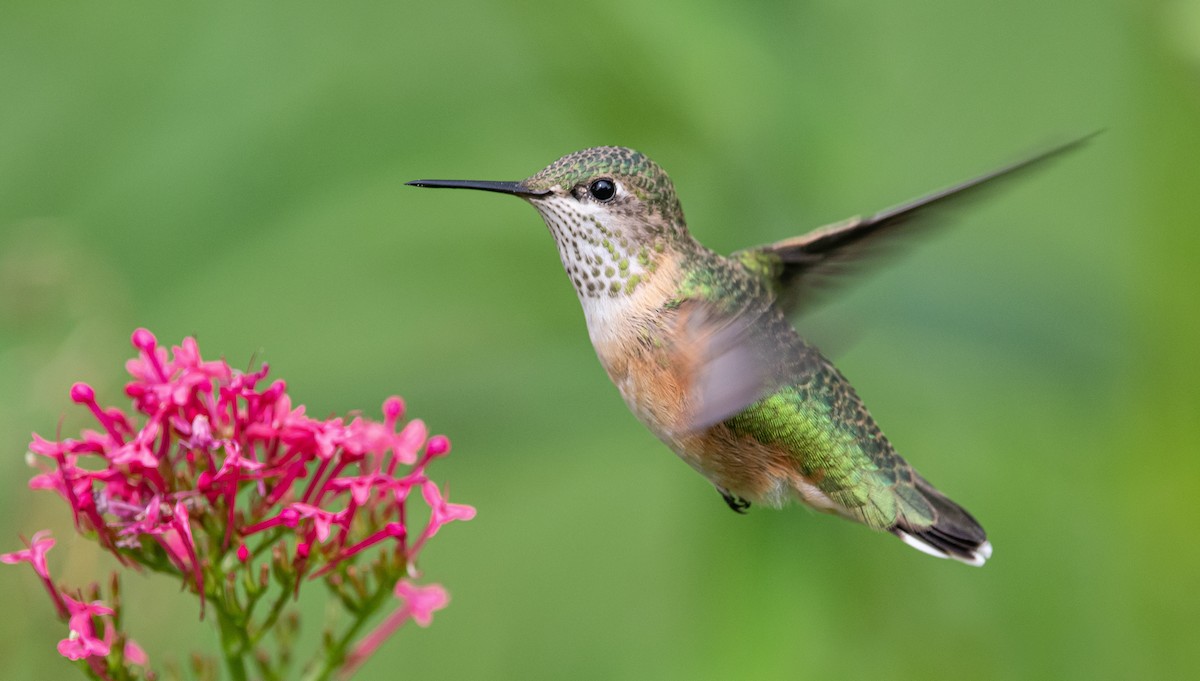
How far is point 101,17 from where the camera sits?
183 inches

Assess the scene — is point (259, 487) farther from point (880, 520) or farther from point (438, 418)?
point (880, 520)

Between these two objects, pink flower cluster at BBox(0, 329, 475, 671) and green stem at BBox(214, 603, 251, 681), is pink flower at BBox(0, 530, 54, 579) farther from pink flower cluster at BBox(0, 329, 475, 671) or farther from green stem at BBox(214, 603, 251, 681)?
green stem at BBox(214, 603, 251, 681)

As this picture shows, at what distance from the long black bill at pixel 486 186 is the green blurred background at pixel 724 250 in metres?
0.49

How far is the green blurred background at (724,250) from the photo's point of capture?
8.93 ft

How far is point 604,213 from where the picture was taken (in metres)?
2.53

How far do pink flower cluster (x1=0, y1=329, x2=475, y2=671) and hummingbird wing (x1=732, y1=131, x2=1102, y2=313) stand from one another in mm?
777

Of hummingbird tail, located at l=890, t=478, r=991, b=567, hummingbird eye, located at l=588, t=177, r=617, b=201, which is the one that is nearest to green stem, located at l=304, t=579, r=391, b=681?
hummingbird eye, located at l=588, t=177, r=617, b=201

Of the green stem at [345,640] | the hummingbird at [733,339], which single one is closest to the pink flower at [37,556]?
the green stem at [345,640]

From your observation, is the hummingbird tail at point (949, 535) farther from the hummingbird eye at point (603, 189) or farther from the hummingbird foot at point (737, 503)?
the hummingbird eye at point (603, 189)

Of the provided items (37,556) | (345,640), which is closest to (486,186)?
(345,640)

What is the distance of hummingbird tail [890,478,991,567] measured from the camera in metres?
2.54

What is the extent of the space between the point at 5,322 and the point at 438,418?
0.97 m

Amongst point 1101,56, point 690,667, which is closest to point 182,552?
point 690,667

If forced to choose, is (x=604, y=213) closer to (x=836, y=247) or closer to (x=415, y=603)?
(x=836, y=247)
